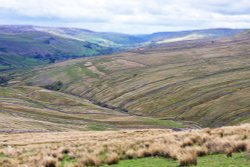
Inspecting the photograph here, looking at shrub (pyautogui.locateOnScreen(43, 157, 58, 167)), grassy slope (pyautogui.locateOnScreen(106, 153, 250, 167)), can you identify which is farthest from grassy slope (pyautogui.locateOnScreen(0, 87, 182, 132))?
grassy slope (pyautogui.locateOnScreen(106, 153, 250, 167))

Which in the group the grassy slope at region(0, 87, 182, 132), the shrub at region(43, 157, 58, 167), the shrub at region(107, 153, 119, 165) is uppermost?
the shrub at region(107, 153, 119, 165)

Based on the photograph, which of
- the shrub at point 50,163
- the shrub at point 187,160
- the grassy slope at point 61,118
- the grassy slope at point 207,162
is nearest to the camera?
the grassy slope at point 207,162

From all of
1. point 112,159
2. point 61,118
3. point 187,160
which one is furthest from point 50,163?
point 61,118

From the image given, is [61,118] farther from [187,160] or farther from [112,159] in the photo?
[187,160]

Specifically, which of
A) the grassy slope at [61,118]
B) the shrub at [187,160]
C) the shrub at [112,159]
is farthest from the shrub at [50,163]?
the grassy slope at [61,118]

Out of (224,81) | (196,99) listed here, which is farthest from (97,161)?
(224,81)

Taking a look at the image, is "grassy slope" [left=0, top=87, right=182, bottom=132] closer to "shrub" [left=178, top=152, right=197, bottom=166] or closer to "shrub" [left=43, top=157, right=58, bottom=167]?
"shrub" [left=43, top=157, right=58, bottom=167]

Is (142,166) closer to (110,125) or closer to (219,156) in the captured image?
(219,156)

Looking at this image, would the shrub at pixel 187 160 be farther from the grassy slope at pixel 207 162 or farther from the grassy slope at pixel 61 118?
the grassy slope at pixel 61 118

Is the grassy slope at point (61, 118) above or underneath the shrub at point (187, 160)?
underneath

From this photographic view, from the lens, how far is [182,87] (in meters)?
188

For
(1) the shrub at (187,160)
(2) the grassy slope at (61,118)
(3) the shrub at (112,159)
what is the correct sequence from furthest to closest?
1. (2) the grassy slope at (61,118)
2. (3) the shrub at (112,159)
3. (1) the shrub at (187,160)

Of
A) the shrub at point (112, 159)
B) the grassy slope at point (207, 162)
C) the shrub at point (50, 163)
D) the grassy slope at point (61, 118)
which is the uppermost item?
the grassy slope at point (207, 162)

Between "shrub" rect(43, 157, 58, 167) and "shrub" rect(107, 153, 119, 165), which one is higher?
"shrub" rect(107, 153, 119, 165)
